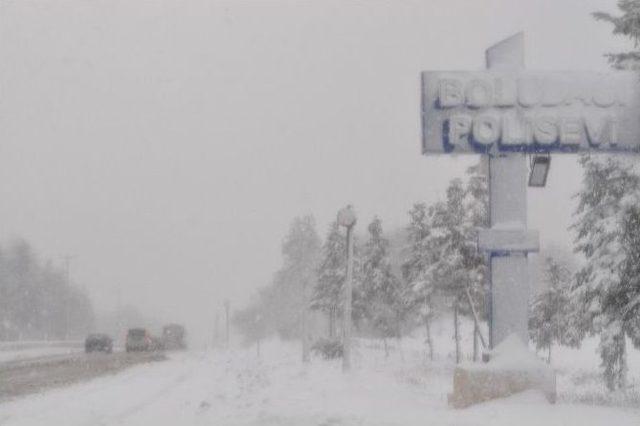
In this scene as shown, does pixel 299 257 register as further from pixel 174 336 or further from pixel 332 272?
pixel 332 272

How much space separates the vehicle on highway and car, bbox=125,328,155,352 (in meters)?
15.6

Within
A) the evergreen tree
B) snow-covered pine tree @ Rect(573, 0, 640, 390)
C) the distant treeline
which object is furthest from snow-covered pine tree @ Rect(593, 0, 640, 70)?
the distant treeline

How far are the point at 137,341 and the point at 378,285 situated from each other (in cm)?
1785

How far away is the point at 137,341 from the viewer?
54.1m

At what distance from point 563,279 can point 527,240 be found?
1755 inches

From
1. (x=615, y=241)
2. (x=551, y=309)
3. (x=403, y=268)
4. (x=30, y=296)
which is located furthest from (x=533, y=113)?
(x=30, y=296)

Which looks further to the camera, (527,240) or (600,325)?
(600,325)

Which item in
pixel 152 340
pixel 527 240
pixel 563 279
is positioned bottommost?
pixel 152 340

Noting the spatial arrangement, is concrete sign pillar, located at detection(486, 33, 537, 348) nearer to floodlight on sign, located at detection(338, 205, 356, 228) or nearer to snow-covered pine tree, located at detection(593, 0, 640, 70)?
snow-covered pine tree, located at detection(593, 0, 640, 70)

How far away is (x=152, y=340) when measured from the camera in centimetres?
5916

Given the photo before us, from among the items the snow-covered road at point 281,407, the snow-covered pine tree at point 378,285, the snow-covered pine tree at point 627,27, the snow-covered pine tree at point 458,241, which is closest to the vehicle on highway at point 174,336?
the snow-covered pine tree at point 378,285

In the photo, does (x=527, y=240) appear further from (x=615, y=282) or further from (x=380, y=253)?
(x=380, y=253)

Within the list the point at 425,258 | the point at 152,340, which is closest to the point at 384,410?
the point at 425,258

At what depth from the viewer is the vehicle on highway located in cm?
7204
